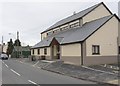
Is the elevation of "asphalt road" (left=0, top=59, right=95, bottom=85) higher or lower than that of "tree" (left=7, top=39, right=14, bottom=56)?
lower

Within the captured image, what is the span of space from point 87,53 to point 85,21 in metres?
10.1

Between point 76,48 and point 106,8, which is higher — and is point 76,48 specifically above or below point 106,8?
below

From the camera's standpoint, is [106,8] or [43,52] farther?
[43,52]

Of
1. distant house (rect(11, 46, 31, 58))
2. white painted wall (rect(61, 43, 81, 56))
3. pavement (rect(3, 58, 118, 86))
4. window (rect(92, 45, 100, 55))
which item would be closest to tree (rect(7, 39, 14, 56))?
distant house (rect(11, 46, 31, 58))

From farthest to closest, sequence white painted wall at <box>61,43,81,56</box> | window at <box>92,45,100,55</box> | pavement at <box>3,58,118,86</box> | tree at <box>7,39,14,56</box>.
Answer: tree at <box>7,39,14,56</box>
white painted wall at <box>61,43,81,56</box>
window at <box>92,45,100,55</box>
pavement at <box>3,58,118,86</box>

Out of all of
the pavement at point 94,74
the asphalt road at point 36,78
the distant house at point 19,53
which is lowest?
the asphalt road at point 36,78

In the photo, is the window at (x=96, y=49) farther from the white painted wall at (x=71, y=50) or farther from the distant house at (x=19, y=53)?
the distant house at (x=19, y=53)

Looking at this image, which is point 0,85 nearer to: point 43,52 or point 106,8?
point 106,8

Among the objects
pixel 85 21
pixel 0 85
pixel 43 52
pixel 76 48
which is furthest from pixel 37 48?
pixel 0 85


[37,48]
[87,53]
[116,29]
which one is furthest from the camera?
[37,48]

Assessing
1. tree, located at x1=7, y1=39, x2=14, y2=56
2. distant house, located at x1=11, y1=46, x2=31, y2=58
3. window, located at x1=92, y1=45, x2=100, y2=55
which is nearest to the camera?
window, located at x1=92, y1=45, x2=100, y2=55

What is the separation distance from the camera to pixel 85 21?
39750mm

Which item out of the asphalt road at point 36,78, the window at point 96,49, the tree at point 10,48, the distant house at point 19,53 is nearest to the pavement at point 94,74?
the asphalt road at point 36,78

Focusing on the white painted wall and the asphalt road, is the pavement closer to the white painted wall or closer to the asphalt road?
the asphalt road
